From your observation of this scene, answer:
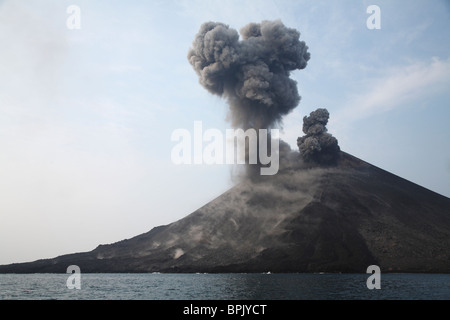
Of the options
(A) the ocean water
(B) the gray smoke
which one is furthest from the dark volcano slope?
(A) the ocean water

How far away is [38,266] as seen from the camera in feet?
513

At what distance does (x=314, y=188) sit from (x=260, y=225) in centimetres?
2692

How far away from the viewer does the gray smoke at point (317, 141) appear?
147875 mm

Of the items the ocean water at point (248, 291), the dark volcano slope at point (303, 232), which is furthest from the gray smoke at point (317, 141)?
the ocean water at point (248, 291)

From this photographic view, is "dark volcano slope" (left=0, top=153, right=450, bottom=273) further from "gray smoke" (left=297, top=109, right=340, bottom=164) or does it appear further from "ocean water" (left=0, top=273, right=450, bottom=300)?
"ocean water" (left=0, top=273, right=450, bottom=300)

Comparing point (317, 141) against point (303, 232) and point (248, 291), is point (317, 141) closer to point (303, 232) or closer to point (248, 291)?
point (303, 232)

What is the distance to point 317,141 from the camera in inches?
5876

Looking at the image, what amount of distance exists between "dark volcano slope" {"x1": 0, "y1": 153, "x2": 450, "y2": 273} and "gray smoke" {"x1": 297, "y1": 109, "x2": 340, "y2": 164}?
5418 millimetres

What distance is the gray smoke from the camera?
148 m

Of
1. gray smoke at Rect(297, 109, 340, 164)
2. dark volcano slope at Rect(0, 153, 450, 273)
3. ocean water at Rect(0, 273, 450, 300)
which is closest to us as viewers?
ocean water at Rect(0, 273, 450, 300)

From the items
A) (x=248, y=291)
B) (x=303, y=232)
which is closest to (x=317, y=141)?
(x=303, y=232)

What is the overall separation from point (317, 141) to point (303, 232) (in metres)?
34.6
